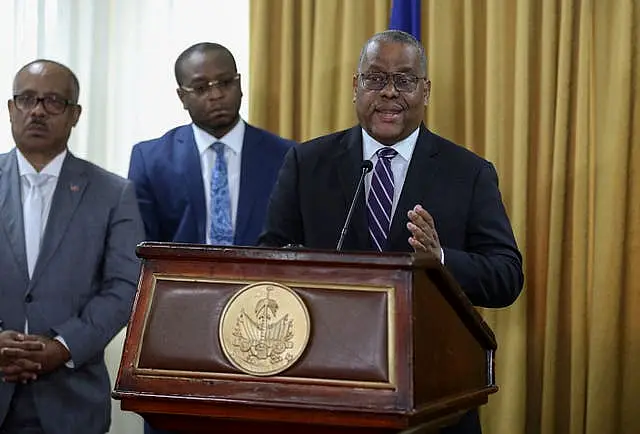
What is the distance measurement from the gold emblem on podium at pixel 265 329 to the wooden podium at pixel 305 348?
0.5 inches

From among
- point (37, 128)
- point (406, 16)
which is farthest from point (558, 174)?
point (37, 128)

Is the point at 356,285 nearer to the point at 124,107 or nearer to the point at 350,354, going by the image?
the point at 350,354

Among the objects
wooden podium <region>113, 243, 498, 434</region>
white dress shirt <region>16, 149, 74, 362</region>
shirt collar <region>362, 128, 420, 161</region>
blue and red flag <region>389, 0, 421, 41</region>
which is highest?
blue and red flag <region>389, 0, 421, 41</region>

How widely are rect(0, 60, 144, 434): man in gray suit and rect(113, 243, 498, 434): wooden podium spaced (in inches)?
63.9

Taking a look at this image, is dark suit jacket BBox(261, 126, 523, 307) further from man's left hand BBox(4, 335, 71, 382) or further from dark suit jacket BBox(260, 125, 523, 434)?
man's left hand BBox(4, 335, 71, 382)

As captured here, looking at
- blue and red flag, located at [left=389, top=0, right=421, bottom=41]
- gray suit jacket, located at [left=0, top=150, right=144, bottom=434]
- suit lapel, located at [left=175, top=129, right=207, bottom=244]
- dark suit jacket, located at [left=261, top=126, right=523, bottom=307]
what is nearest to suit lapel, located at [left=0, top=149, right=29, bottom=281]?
gray suit jacket, located at [left=0, top=150, right=144, bottom=434]

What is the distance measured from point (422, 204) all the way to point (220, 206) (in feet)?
4.22

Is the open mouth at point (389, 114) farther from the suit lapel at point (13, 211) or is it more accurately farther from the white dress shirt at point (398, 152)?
the suit lapel at point (13, 211)

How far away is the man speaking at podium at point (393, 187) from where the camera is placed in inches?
105

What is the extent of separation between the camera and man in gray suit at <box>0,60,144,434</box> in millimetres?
3496

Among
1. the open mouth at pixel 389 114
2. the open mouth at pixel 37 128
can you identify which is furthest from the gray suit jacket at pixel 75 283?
the open mouth at pixel 389 114

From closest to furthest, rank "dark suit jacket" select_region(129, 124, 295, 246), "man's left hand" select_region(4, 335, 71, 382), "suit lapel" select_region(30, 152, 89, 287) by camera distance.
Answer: "man's left hand" select_region(4, 335, 71, 382) < "suit lapel" select_region(30, 152, 89, 287) < "dark suit jacket" select_region(129, 124, 295, 246)

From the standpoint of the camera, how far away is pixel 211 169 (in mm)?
3938

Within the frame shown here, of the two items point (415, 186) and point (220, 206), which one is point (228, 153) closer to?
point (220, 206)
